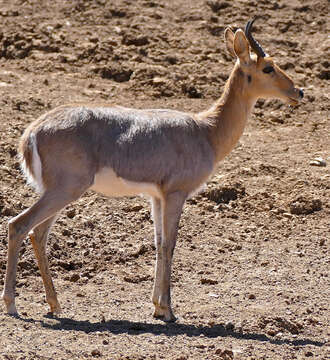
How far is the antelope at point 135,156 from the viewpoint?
904cm

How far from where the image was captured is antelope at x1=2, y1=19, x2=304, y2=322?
9039mm

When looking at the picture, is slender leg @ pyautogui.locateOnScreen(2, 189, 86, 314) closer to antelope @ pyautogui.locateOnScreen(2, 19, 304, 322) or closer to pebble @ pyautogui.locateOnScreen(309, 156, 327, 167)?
antelope @ pyautogui.locateOnScreen(2, 19, 304, 322)

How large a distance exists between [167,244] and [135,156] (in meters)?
1.00

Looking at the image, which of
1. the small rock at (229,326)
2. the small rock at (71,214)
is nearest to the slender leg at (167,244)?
the small rock at (229,326)

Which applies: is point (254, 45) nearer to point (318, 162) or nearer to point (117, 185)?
point (117, 185)

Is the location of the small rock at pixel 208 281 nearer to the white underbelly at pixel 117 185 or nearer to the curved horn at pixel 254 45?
the white underbelly at pixel 117 185

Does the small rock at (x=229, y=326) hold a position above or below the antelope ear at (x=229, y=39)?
below

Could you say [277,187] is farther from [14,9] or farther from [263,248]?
[14,9]

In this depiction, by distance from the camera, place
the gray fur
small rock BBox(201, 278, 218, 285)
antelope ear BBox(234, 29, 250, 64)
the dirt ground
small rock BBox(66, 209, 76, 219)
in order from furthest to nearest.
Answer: small rock BBox(66, 209, 76, 219), small rock BBox(201, 278, 218, 285), antelope ear BBox(234, 29, 250, 64), the gray fur, the dirt ground

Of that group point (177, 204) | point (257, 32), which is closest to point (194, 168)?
point (177, 204)

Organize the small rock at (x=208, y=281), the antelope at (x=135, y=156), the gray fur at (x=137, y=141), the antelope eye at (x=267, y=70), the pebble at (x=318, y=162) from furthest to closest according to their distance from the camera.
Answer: the pebble at (x=318, y=162) < the small rock at (x=208, y=281) < the antelope eye at (x=267, y=70) < the gray fur at (x=137, y=141) < the antelope at (x=135, y=156)

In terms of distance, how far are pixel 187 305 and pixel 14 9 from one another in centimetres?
981

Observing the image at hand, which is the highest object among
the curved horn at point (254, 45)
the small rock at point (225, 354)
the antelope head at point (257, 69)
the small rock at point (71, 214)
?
the curved horn at point (254, 45)

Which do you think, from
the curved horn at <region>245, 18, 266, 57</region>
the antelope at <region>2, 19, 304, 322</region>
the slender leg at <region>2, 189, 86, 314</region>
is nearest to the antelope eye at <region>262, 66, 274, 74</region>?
the antelope at <region>2, 19, 304, 322</region>
